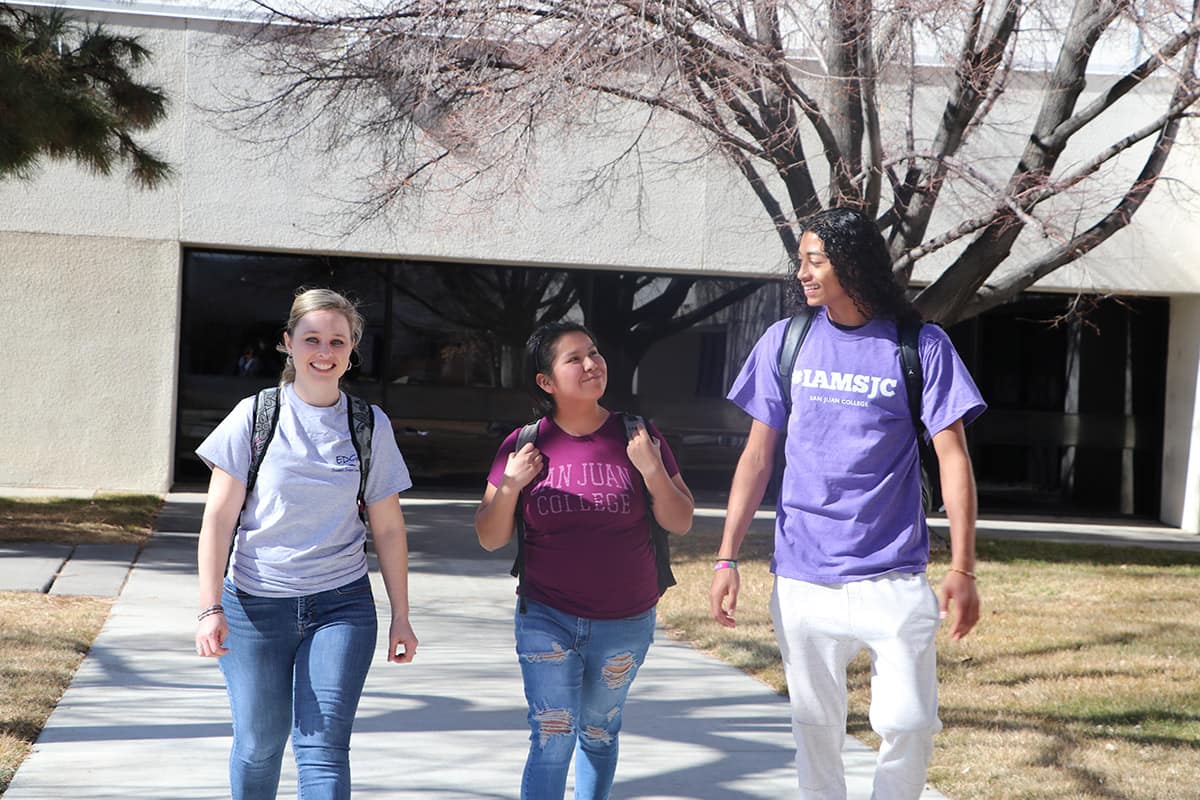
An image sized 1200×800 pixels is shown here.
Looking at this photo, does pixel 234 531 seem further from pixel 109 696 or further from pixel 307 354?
pixel 109 696

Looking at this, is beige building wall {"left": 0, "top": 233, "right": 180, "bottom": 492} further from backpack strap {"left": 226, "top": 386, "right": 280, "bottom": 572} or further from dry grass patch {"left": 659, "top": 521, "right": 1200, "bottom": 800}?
backpack strap {"left": 226, "top": 386, "right": 280, "bottom": 572}

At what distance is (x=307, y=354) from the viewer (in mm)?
3551

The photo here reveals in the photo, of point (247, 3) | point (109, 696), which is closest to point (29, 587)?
point (109, 696)

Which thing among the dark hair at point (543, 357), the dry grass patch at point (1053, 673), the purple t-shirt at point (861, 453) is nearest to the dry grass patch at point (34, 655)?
the dark hair at point (543, 357)

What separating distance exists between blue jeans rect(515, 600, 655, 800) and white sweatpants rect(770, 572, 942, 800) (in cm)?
45

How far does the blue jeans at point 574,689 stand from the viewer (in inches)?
141

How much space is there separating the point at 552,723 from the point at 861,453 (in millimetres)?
1083

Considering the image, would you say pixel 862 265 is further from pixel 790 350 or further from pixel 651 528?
pixel 651 528

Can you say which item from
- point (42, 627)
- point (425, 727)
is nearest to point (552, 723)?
point (425, 727)

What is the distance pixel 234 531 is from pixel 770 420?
1451 mm

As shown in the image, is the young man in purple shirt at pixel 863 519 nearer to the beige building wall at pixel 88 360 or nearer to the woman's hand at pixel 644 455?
the woman's hand at pixel 644 455

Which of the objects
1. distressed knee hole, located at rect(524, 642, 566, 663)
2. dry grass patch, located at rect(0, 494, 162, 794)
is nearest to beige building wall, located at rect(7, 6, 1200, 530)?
dry grass patch, located at rect(0, 494, 162, 794)

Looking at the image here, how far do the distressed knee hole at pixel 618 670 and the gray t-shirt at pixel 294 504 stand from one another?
2.41 ft

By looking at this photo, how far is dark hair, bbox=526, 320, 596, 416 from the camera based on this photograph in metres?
3.84
